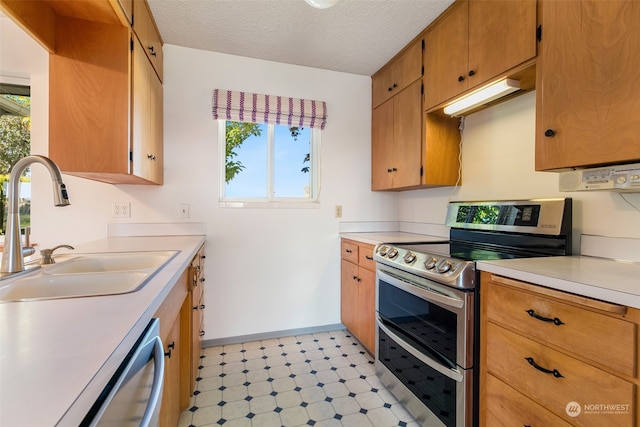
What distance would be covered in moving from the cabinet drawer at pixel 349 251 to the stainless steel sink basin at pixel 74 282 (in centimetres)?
157

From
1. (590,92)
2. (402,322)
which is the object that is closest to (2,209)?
(402,322)

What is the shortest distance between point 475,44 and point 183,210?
2293 mm

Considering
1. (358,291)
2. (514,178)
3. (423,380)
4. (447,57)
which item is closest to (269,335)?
(358,291)

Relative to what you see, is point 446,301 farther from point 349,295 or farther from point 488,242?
point 349,295

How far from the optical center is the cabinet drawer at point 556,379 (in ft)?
2.63

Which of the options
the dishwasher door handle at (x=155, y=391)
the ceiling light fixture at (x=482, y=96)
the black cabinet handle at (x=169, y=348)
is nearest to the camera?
the dishwasher door handle at (x=155, y=391)

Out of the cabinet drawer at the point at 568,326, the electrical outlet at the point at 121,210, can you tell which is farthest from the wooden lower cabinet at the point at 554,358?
the electrical outlet at the point at 121,210

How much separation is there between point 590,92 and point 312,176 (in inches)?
77.8

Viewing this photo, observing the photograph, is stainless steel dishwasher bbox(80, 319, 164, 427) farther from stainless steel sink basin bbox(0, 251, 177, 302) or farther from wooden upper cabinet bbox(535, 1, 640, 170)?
wooden upper cabinet bbox(535, 1, 640, 170)

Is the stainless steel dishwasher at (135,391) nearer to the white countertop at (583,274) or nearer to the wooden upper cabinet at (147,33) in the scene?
the white countertop at (583,274)

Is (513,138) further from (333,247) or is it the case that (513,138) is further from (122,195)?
(122,195)

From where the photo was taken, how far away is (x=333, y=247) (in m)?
2.71

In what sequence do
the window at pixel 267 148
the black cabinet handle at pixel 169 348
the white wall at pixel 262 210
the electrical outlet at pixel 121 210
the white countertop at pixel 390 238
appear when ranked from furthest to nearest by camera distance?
1. the window at pixel 267 148
2. the electrical outlet at pixel 121 210
3. the white countertop at pixel 390 238
4. the white wall at pixel 262 210
5. the black cabinet handle at pixel 169 348

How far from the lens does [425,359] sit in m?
1.47
